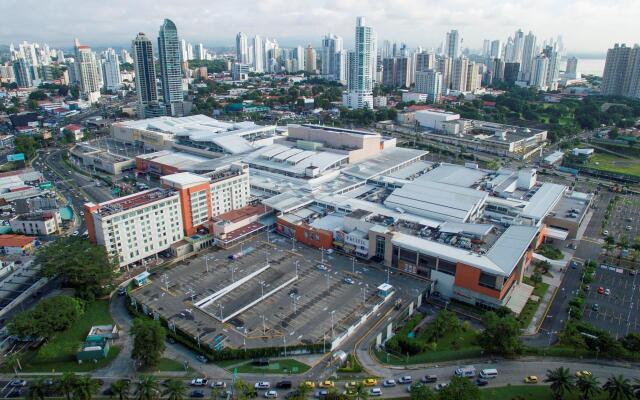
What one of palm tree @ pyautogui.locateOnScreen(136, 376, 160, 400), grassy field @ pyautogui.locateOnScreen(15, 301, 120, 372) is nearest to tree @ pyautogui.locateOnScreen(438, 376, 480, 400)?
palm tree @ pyautogui.locateOnScreen(136, 376, 160, 400)

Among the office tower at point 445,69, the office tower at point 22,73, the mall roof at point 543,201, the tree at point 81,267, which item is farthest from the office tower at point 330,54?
the tree at point 81,267

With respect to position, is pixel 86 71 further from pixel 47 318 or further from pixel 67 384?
pixel 67 384

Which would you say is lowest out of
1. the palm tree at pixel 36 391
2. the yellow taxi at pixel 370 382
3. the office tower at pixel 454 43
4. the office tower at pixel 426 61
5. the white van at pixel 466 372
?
the yellow taxi at pixel 370 382

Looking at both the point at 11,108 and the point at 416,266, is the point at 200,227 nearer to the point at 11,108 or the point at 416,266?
the point at 416,266

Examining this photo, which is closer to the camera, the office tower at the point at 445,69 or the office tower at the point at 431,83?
the office tower at the point at 431,83

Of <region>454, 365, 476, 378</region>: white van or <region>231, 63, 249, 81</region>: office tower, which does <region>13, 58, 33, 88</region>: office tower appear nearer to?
<region>231, 63, 249, 81</region>: office tower

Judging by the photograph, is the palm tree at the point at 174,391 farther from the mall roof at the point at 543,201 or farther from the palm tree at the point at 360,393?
the mall roof at the point at 543,201

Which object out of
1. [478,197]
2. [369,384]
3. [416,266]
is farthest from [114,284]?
[478,197]
